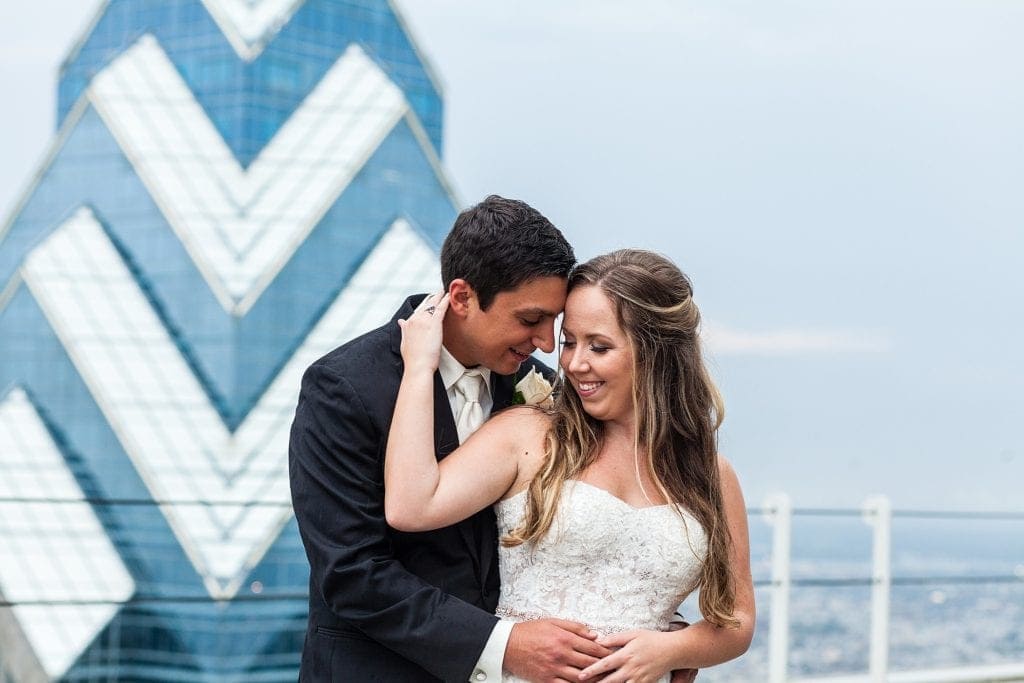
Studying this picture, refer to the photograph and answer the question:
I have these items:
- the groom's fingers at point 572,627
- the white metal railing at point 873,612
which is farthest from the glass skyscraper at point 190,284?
the groom's fingers at point 572,627

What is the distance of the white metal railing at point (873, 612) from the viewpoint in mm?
4734

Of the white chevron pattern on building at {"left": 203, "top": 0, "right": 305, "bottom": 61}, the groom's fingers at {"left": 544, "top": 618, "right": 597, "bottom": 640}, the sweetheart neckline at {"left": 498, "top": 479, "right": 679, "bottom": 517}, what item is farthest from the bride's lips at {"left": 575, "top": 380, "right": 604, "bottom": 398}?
the white chevron pattern on building at {"left": 203, "top": 0, "right": 305, "bottom": 61}

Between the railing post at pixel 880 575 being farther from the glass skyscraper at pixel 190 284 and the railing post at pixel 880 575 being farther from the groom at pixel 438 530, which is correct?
the glass skyscraper at pixel 190 284

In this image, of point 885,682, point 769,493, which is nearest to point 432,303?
point 769,493

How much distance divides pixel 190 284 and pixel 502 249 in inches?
1390

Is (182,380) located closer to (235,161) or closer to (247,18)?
(235,161)

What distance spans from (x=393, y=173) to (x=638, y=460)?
3464 centimetres

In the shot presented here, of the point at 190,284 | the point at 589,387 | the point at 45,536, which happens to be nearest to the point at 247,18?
the point at 190,284

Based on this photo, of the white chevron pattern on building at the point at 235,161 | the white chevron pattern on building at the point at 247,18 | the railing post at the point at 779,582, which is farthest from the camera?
the white chevron pattern on building at the point at 247,18

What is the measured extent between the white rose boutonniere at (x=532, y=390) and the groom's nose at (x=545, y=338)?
0.11 metres

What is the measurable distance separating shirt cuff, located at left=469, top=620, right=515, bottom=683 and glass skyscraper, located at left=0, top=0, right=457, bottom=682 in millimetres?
33939

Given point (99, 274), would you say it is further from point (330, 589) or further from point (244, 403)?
point (330, 589)

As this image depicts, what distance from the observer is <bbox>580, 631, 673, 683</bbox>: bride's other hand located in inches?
69.6

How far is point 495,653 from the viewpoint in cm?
177
